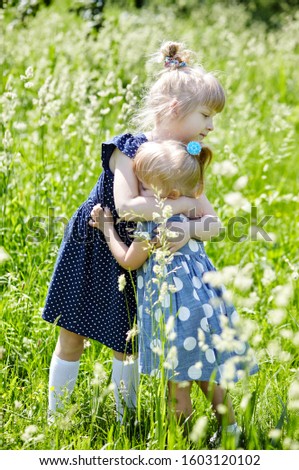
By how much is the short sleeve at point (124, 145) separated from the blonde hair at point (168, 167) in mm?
41

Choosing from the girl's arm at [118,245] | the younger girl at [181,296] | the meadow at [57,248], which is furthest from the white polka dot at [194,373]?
the girl's arm at [118,245]

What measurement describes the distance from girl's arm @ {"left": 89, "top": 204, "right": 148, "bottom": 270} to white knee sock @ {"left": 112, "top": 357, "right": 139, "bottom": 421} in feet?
1.10

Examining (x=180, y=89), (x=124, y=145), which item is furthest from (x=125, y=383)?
(x=180, y=89)

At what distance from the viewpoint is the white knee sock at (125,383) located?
2.13 metres

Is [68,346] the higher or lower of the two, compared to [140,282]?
lower

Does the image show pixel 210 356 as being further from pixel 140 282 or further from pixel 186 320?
pixel 140 282

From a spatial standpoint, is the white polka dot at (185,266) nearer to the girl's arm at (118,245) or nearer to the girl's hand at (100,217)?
the girl's arm at (118,245)

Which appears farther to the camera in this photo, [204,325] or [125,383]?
[125,383]

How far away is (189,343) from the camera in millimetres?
1976

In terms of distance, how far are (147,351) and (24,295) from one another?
0.68 metres

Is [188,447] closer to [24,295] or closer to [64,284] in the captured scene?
[64,284]

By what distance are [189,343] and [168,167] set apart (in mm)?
523

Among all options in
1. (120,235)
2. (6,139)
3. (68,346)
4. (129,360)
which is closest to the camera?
(129,360)

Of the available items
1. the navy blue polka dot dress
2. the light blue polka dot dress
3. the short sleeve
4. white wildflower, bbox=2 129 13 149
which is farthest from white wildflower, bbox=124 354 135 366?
white wildflower, bbox=2 129 13 149
